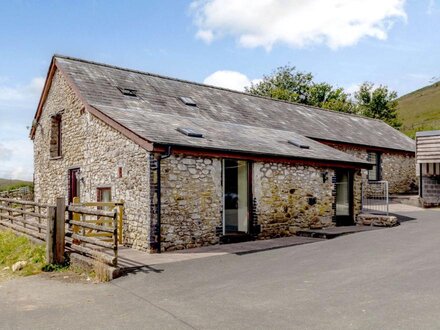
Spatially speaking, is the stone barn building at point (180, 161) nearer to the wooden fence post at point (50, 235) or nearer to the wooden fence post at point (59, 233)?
the wooden fence post at point (59, 233)

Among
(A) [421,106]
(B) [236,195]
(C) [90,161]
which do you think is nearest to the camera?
(B) [236,195]

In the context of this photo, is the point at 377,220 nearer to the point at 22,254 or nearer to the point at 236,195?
the point at 236,195

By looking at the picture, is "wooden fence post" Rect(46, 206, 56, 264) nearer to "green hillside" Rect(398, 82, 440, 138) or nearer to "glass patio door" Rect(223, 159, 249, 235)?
"glass patio door" Rect(223, 159, 249, 235)

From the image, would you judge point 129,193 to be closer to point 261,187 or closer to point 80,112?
point 261,187

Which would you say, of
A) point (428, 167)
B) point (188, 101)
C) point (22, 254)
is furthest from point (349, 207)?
point (22, 254)

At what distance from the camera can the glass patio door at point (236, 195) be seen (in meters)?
12.7

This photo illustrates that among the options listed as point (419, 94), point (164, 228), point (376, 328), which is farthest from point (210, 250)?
point (419, 94)

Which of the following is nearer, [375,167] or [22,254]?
[22,254]

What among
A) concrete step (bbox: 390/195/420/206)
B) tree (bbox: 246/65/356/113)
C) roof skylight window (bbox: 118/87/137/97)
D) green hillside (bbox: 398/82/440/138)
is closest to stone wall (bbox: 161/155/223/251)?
roof skylight window (bbox: 118/87/137/97)

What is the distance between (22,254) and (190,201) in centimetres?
456

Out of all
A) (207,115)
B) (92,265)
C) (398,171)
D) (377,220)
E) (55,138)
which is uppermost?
(207,115)

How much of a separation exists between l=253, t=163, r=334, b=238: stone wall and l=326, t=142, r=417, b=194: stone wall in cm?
974

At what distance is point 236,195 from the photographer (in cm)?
1305

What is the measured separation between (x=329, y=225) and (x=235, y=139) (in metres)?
4.73
